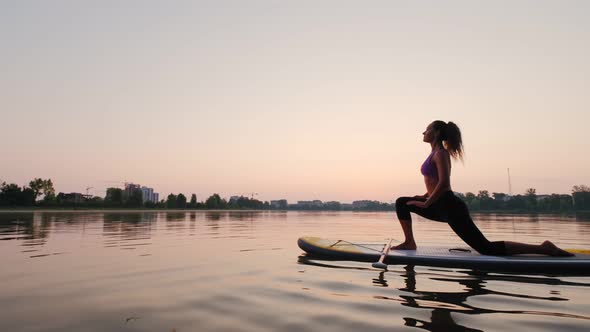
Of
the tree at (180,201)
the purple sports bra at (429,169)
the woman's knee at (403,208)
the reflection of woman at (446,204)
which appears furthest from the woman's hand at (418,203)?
the tree at (180,201)

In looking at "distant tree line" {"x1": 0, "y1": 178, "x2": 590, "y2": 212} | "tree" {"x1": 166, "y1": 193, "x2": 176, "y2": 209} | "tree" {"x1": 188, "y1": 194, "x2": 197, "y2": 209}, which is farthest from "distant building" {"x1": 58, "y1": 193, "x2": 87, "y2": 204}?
"tree" {"x1": 188, "y1": 194, "x2": 197, "y2": 209}

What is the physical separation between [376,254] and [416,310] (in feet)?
10.7

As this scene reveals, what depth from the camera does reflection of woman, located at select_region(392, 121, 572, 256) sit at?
22.0 feet

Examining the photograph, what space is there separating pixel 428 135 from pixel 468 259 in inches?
96.3

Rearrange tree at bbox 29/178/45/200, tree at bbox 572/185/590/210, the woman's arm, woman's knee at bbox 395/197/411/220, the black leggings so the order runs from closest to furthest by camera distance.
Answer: the black leggings, the woman's arm, woman's knee at bbox 395/197/411/220, tree at bbox 29/178/45/200, tree at bbox 572/185/590/210

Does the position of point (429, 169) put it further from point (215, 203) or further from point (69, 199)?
point (215, 203)

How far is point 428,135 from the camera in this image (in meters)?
7.38

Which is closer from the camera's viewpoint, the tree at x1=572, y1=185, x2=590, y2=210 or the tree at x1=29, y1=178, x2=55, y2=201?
the tree at x1=29, y1=178, x2=55, y2=201

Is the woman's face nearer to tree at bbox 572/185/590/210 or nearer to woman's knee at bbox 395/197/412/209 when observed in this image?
woman's knee at bbox 395/197/412/209

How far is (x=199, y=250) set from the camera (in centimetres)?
986

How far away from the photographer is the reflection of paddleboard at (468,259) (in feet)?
20.4

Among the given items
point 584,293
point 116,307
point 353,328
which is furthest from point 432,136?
point 116,307

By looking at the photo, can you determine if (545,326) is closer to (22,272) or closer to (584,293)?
(584,293)

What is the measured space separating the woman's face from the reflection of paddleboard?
2.22 m
